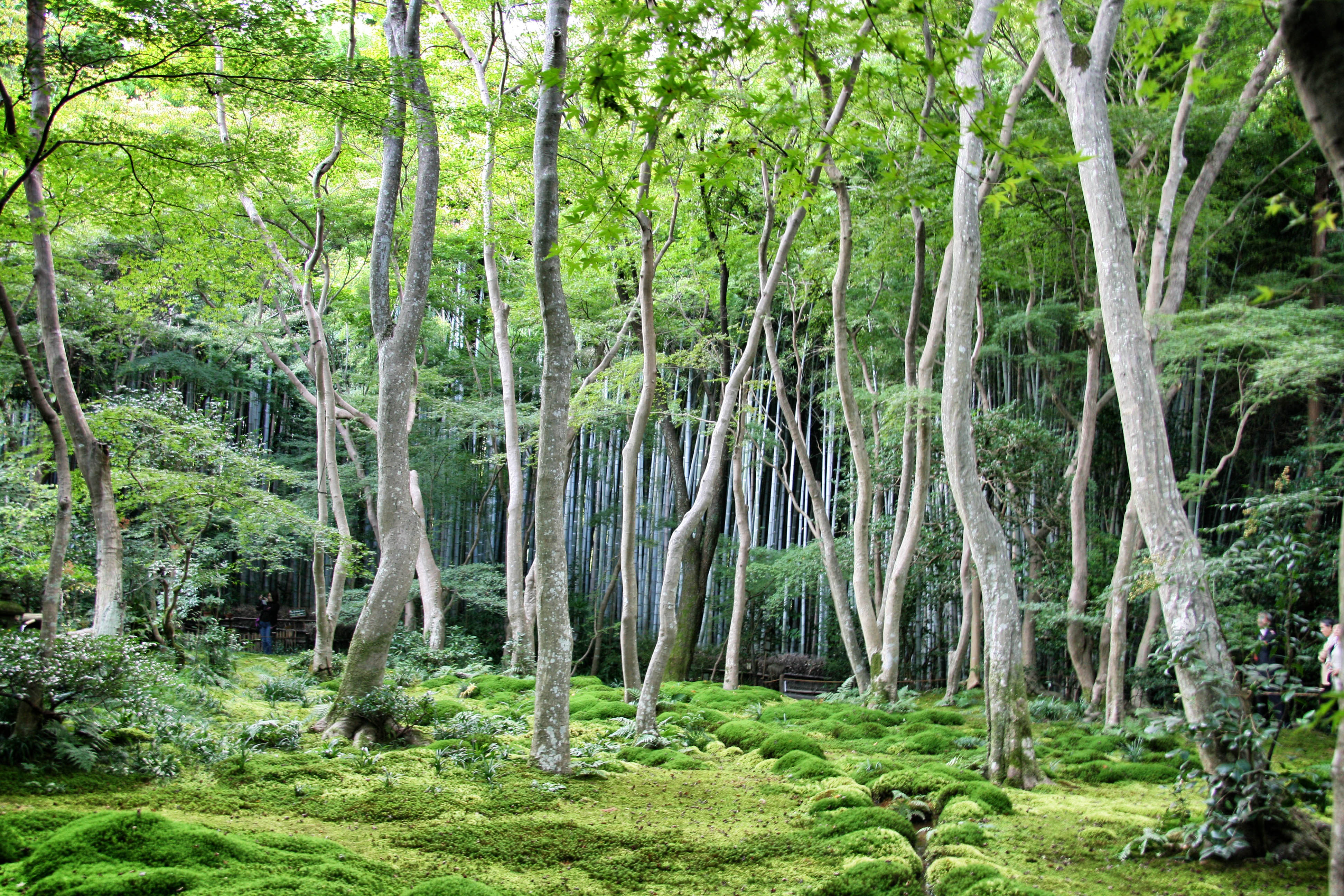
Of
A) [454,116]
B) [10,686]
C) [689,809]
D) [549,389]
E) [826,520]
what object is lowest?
[689,809]

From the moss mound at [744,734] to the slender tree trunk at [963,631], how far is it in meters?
3.55

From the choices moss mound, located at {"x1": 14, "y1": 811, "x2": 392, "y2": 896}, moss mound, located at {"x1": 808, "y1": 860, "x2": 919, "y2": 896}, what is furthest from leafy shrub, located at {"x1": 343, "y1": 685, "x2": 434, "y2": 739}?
moss mound, located at {"x1": 808, "y1": 860, "x2": 919, "y2": 896}

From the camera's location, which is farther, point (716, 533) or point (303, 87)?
point (716, 533)

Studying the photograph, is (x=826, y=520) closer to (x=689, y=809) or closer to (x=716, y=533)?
(x=716, y=533)

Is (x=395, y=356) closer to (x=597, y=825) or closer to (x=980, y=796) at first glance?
(x=597, y=825)

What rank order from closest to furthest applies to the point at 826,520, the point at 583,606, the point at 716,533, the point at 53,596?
1. the point at 53,596
2. the point at 826,520
3. the point at 716,533
4. the point at 583,606

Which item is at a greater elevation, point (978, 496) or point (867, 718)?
point (978, 496)

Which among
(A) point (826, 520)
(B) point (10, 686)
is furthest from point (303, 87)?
(A) point (826, 520)

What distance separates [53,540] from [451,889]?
122 inches

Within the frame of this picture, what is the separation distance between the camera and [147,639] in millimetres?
7602

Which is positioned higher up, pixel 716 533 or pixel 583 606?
pixel 716 533

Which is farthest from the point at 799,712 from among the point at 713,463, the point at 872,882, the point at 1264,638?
the point at 872,882

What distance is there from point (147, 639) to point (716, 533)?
6.71m

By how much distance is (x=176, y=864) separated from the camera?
2582 mm
